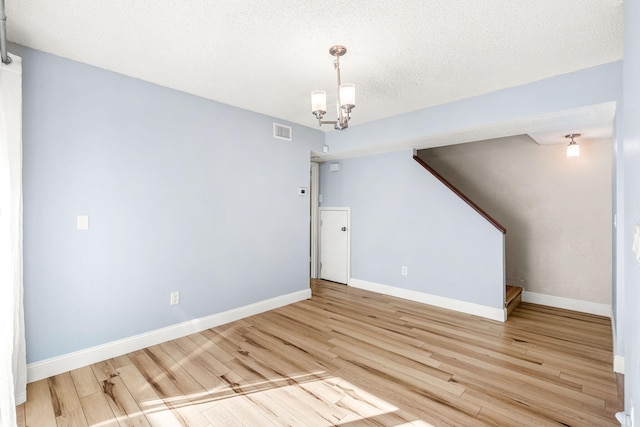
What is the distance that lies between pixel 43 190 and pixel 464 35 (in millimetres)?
3365

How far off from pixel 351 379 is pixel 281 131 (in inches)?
121

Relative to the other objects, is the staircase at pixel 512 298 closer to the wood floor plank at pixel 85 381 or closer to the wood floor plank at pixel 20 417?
the wood floor plank at pixel 85 381

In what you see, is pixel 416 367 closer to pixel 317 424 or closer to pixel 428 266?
pixel 317 424

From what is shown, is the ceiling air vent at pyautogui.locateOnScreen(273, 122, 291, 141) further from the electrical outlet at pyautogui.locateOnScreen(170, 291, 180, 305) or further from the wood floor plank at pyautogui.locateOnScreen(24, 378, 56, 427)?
the wood floor plank at pyautogui.locateOnScreen(24, 378, 56, 427)

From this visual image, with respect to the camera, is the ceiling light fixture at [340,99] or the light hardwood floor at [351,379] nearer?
the light hardwood floor at [351,379]

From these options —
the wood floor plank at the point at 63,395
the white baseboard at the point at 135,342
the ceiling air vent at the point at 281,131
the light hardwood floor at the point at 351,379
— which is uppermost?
the ceiling air vent at the point at 281,131

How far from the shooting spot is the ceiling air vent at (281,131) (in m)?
3.93

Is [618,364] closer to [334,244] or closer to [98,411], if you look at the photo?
[334,244]

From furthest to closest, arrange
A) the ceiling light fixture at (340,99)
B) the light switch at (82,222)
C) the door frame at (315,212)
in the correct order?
the door frame at (315,212) → the light switch at (82,222) → the ceiling light fixture at (340,99)

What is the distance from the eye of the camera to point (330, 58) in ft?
7.84

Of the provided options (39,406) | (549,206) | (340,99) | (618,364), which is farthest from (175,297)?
(549,206)

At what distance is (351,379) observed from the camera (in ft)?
7.59

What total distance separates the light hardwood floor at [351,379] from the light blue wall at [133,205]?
0.43 metres


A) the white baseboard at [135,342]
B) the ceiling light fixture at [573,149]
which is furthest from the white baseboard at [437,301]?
the ceiling light fixture at [573,149]
